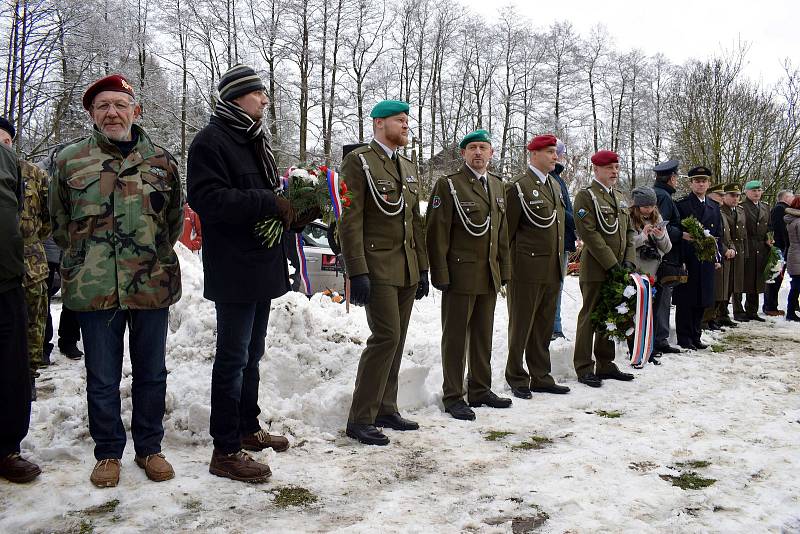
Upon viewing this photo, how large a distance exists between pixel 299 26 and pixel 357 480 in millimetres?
24638

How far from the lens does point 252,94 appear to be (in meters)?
3.39

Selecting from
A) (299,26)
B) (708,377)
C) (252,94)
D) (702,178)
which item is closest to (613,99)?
(299,26)

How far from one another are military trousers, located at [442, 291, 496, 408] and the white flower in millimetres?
1542

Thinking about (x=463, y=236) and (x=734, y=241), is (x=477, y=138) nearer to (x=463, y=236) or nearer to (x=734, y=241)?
(x=463, y=236)

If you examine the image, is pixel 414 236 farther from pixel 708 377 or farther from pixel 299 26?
pixel 299 26

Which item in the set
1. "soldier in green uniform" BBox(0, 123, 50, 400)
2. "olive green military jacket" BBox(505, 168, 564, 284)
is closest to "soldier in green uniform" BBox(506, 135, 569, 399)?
"olive green military jacket" BBox(505, 168, 564, 284)

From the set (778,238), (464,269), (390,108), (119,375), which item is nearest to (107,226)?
(119,375)

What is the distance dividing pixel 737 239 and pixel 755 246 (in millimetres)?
1042

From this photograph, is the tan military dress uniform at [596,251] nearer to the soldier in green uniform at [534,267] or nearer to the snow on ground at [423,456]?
the snow on ground at [423,456]

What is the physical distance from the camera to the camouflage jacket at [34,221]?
428cm

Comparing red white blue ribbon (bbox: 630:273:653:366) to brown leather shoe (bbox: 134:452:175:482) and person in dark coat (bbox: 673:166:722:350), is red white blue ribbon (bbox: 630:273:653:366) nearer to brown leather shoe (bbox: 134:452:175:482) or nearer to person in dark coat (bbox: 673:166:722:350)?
person in dark coat (bbox: 673:166:722:350)

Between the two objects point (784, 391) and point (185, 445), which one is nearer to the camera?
point (185, 445)

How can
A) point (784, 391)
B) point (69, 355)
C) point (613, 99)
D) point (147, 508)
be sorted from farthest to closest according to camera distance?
point (613, 99) → point (69, 355) → point (784, 391) → point (147, 508)

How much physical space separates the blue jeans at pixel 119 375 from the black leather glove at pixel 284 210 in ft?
2.73
